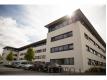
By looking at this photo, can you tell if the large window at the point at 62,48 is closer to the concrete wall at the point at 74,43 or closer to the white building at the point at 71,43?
the white building at the point at 71,43

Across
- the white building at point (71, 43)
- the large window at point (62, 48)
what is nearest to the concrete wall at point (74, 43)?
the white building at point (71, 43)

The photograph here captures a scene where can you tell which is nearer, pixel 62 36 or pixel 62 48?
pixel 62 48

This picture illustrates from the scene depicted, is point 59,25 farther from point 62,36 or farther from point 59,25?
point 62,36

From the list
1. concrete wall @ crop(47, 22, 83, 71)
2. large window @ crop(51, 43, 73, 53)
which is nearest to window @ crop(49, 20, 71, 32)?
concrete wall @ crop(47, 22, 83, 71)

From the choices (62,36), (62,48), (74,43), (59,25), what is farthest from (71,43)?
(59,25)

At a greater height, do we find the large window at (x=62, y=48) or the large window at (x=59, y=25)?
the large window at (x=59, y=25)

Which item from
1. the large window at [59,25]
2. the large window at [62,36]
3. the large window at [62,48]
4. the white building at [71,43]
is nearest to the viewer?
the white building at [71,43]

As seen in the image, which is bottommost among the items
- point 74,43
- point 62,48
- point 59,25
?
point 62,48

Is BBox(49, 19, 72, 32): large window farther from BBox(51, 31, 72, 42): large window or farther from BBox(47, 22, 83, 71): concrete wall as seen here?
BBox(51, 31, 72, 42): large window

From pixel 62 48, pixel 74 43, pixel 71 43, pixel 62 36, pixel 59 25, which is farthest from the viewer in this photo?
pixel 59 25

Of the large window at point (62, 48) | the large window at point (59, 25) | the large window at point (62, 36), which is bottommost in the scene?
the large window at point (62, 48)

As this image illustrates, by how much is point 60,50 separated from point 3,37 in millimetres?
6741
